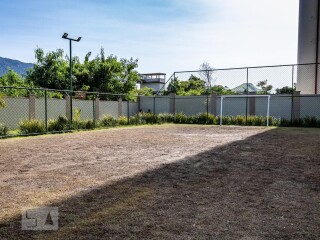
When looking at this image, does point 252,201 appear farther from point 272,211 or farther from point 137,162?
point 137,162

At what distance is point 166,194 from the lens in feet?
12.0

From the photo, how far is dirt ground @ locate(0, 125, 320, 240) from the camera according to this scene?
2.60 metres

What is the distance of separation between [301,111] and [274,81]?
2314 millimetres

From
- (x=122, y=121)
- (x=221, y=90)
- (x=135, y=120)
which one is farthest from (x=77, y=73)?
(x=221, y=90)

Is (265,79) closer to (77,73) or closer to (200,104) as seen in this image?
(200,104)

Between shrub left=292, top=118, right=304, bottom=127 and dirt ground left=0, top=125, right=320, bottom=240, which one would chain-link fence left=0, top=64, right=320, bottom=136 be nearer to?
shrub left=292, top=118, right=304, bottom=127

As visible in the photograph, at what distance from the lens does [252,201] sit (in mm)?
3379

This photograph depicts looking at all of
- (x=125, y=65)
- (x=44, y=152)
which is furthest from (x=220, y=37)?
(x=44, y=152)

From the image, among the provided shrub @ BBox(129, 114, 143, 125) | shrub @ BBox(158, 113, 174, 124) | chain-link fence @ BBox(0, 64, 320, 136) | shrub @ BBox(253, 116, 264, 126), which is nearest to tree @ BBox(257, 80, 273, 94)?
chain-link fence @ BBox(0, 64, 320, 136)

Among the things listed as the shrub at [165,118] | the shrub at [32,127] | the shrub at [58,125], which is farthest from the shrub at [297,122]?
the shrub at [32,127]

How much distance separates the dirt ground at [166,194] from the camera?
260cm

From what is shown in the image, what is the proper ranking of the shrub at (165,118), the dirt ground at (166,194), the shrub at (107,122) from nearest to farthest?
the dirt ground at (166,194), the shrub at (107,122), the shrub at (165,118)

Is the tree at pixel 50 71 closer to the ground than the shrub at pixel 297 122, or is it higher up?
higher up

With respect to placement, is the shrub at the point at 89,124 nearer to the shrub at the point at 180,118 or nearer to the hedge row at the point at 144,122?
the hedge row at the point at 144,122
